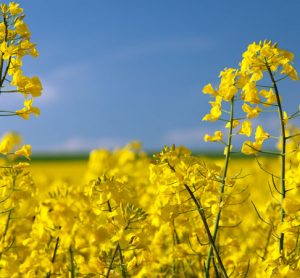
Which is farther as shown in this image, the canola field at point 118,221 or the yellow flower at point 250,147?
the yellow flower at point 250,147

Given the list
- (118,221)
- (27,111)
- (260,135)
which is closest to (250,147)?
(260,135)

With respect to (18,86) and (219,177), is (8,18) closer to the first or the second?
(18,86)

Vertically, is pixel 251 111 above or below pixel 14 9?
below

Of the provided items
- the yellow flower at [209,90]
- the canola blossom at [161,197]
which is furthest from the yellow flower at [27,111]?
the yellow flower at [209,90]

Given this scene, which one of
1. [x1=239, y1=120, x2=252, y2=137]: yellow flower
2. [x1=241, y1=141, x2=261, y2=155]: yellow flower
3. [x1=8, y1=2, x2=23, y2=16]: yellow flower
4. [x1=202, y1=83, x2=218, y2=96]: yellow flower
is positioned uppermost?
[x1=8, y1=2, x2=23, y2=16]: yellow flower

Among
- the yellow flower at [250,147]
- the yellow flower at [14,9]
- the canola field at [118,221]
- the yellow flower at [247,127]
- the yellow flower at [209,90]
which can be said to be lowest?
the canola field at [118,221]

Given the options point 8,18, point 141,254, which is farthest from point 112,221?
point 8,18

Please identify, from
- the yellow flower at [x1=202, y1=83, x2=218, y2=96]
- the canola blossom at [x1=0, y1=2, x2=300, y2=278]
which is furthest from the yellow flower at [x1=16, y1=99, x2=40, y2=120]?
the yellow flower at [x1=202, y1=83, x2=218, y2=96]

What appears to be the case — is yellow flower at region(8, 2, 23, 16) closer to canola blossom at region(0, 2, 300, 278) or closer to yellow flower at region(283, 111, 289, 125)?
canola blossom at region(0, 2, 300, 278)

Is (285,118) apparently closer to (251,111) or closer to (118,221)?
(251,111)

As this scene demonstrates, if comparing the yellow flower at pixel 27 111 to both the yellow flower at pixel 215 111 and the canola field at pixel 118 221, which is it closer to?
the canola field at pixel 118 221

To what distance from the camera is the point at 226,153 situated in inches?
131

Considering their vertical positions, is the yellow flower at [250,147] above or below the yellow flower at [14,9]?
below

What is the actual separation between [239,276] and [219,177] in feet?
2.24
